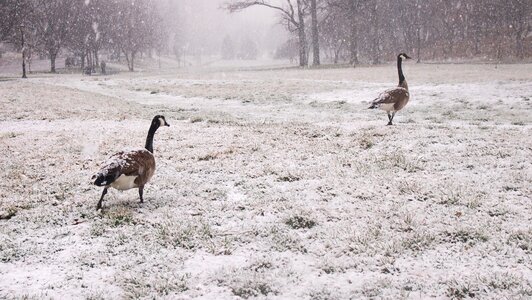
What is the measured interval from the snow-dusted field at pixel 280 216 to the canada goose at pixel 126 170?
2.13 ft

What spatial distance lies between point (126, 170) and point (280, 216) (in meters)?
2.63

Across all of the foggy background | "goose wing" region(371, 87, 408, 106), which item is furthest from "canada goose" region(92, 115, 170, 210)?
the foggy background

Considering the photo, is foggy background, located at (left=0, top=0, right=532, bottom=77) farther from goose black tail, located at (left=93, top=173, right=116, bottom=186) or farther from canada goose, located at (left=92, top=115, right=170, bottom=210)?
goose black tail, located at (left=93, top=173, right=116, bottom=186)

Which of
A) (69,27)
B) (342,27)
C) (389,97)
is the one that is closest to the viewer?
(389,97)

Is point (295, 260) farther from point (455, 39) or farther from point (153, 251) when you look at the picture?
point (455, 39)

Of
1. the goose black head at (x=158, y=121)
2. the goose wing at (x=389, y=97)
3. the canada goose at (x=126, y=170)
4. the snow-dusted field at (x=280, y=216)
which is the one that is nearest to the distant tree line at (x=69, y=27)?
the snow-dusted field at (x=280, y=216)

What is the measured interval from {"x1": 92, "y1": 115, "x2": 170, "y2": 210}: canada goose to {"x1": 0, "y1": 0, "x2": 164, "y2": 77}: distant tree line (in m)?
51.5

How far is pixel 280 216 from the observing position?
269 inches

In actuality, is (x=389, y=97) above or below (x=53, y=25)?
below

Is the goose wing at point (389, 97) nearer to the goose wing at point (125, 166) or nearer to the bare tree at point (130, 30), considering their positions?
the goose wing at point (125, 166)

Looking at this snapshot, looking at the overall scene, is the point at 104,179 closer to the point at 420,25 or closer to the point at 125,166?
the point at 125,166

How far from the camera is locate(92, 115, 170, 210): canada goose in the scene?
6199mm

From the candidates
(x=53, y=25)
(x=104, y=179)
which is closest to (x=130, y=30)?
(x=53, y=25)

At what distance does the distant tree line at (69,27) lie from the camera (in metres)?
50.8
